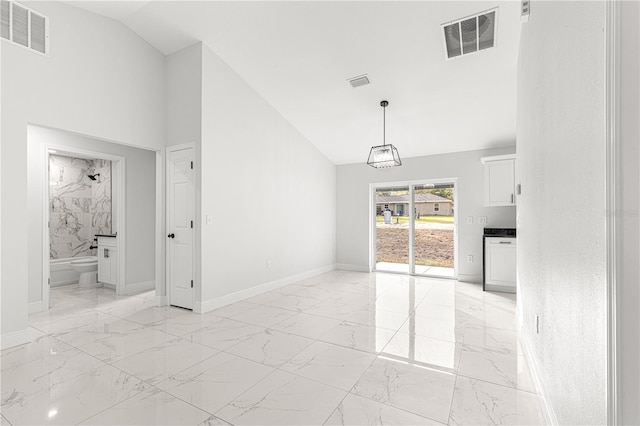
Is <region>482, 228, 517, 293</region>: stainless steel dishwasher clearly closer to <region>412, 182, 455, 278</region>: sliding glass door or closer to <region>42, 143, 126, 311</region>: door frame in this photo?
<region>412, 182, 455, 278</region>: sliding glass door

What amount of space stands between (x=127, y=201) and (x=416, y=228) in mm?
5340

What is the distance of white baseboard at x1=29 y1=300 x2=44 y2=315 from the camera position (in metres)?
3.68

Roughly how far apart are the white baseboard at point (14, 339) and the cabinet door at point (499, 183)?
6271mm

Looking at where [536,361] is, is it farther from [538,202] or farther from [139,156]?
[139,156]

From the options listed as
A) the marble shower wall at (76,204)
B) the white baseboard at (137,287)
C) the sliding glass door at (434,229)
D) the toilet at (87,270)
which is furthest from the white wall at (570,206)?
the marble shower wall at (76,204)

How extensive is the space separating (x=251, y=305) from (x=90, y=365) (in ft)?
6.09

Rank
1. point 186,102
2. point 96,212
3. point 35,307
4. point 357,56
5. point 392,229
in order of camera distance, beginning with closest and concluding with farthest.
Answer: point 357,56
point 35,307
point 186,102
point 96,212
point 392,229

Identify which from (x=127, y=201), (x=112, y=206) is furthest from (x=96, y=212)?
(x=127, y=201)

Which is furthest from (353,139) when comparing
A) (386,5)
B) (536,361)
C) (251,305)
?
(536,361)

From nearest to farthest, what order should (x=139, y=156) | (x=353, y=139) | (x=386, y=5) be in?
(x=386, y=5)
(x=139, y=156)
(x=353, y=139)

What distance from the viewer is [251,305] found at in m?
3.94

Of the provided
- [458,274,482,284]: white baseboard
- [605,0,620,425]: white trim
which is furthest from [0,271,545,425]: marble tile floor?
[458,274,482,284]: white baseboard

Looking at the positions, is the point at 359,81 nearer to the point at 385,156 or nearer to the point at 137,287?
the point at 385,156

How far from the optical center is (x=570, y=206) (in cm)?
132
